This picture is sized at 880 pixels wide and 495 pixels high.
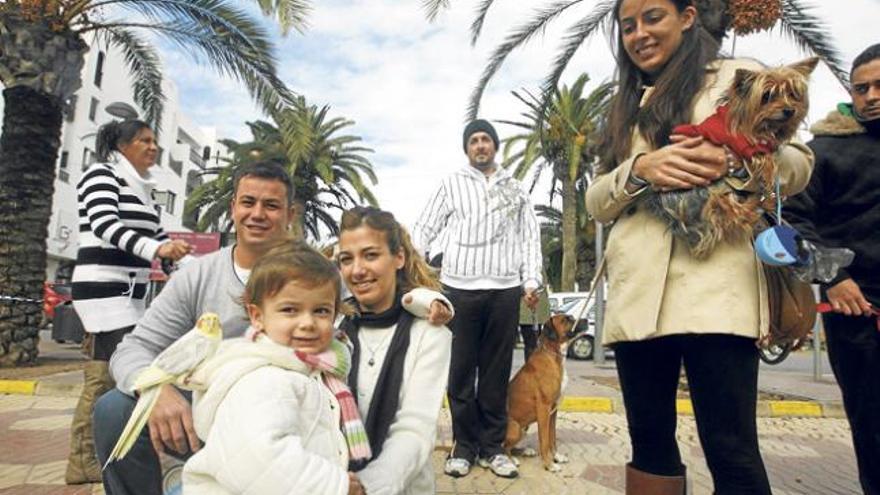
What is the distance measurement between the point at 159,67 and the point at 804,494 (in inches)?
437

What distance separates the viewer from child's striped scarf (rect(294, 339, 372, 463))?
1.89 meters

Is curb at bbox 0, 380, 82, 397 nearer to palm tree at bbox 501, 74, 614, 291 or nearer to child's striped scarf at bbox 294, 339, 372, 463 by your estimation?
child's striped scarf at bbox 294, 339, 372, 463

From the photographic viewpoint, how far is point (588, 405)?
6652mm

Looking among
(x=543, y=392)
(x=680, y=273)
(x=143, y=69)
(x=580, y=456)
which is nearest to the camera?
(x=680, y=273)

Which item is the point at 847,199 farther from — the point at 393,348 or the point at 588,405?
the point at 588,405

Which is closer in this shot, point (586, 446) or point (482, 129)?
point (482, 129)

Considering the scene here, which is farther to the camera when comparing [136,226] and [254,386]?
A: [136,226]

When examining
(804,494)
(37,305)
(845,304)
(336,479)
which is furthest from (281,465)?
(37,305)

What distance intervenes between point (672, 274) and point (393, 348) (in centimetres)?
97

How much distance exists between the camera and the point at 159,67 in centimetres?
1085

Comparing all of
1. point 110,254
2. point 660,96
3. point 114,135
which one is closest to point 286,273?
point 660,96

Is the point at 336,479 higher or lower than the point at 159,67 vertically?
lower

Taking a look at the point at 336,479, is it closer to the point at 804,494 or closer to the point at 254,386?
the point at 254,386

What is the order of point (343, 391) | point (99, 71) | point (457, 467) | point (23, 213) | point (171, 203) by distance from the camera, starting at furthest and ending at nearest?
1. point (171, 203)
2. point (99, 71)
3. point (23, 213)
4. point (457, 467)
5. point (343, 391)
